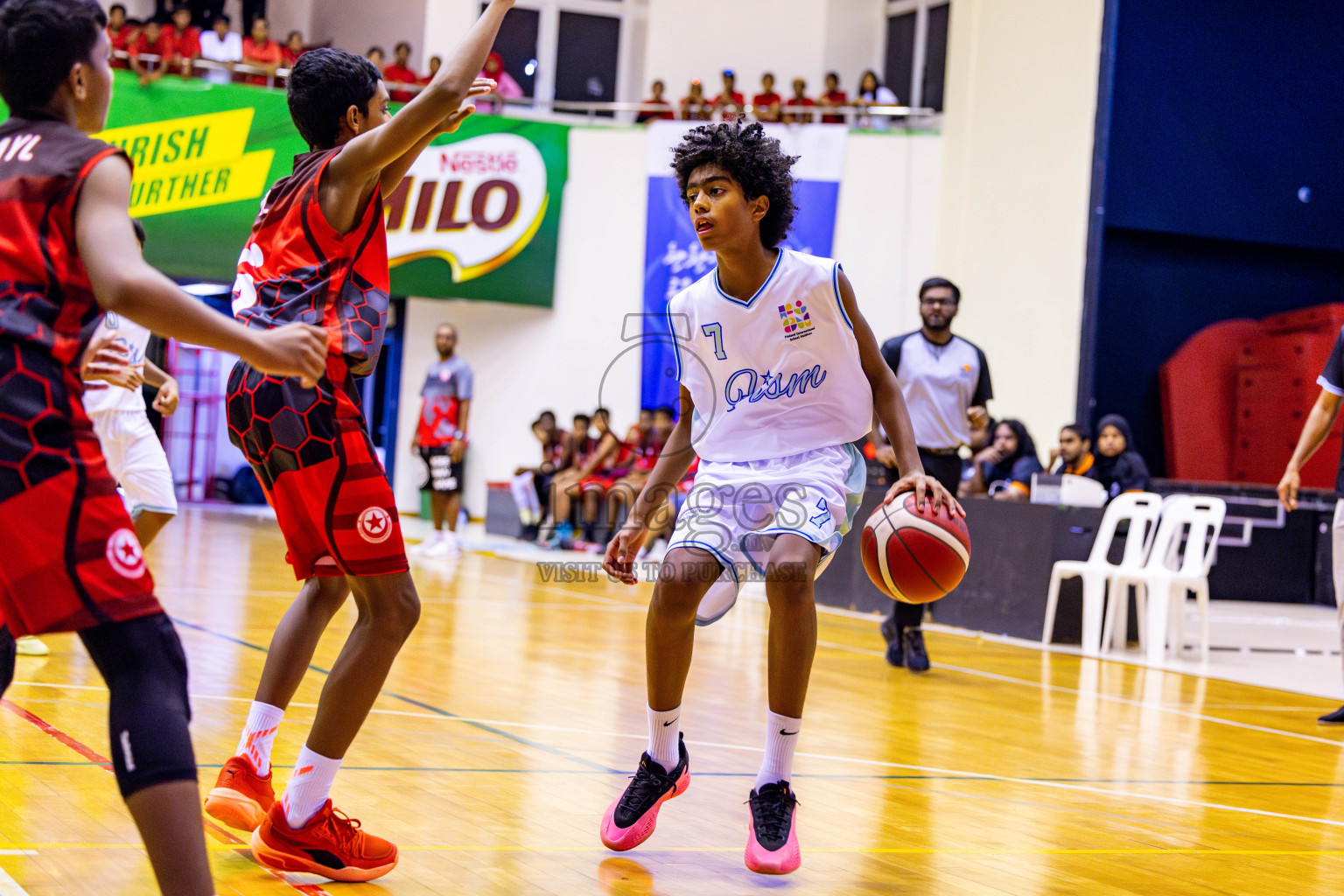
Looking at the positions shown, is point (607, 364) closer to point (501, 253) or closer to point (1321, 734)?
point (501, 253)

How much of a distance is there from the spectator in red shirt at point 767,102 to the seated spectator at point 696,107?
54 centimetres

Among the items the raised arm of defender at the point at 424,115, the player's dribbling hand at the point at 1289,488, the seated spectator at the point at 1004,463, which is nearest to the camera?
the raised arm of defender at the point at 424,115

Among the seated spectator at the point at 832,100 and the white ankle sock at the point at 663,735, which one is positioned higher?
the seated spectator at the point at 832,100

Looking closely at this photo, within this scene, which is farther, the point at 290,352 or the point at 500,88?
the point at 500,88

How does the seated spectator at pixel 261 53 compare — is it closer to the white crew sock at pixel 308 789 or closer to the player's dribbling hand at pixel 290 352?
the white crew sock at pixel 308 789

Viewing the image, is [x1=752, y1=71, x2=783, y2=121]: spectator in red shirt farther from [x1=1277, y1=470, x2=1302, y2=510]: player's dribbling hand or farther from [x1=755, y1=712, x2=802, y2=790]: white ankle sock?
[x1=755, y1=712, x2=802, y2=790]: white ankle sock

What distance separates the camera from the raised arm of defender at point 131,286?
6.33 ft

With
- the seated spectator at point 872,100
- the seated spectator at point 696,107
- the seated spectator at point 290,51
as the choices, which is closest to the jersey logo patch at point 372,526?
the seated spectator at point 696,107

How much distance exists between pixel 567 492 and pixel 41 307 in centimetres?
1160

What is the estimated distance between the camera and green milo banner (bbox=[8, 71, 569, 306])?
49.8ft

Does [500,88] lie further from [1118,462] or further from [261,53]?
[1118,462]

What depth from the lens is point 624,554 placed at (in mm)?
3402

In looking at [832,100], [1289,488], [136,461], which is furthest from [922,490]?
[832,100]

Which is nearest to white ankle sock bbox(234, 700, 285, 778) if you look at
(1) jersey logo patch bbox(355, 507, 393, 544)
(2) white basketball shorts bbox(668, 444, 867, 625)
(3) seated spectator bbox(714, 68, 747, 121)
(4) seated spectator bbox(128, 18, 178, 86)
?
(1) jersey logo patch bbox(355, 507, 393, 544)
